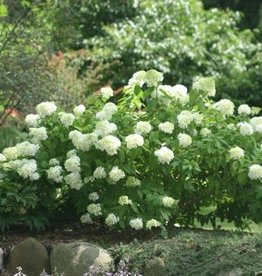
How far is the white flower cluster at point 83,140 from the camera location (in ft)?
20.1

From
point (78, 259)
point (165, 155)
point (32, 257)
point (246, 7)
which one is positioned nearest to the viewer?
point (78, 259)

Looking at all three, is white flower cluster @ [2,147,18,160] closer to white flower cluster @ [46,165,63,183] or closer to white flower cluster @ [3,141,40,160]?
white flower cluster @ [3,141,40,160]

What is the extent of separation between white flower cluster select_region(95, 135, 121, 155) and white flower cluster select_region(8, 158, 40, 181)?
587 mm

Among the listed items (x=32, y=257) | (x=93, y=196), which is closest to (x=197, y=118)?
(x=93, y=196)

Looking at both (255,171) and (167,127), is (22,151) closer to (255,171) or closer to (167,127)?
(167,127)

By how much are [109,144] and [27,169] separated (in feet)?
2.36

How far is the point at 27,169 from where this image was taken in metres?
6.21

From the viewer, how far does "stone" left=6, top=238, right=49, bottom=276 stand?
568 centimetres

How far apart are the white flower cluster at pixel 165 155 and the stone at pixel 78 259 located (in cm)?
96

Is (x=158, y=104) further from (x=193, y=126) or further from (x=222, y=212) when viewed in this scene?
(x=222, y=212)

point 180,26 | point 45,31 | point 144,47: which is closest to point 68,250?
point 45,31

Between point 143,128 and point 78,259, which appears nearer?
point 78,259

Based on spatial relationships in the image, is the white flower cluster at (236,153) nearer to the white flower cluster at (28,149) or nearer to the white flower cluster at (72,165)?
the white flower cluster at (72,165)

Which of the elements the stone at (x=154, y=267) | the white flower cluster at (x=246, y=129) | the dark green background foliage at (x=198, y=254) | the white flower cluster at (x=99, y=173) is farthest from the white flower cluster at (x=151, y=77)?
the stone at (x=154, y=267)
